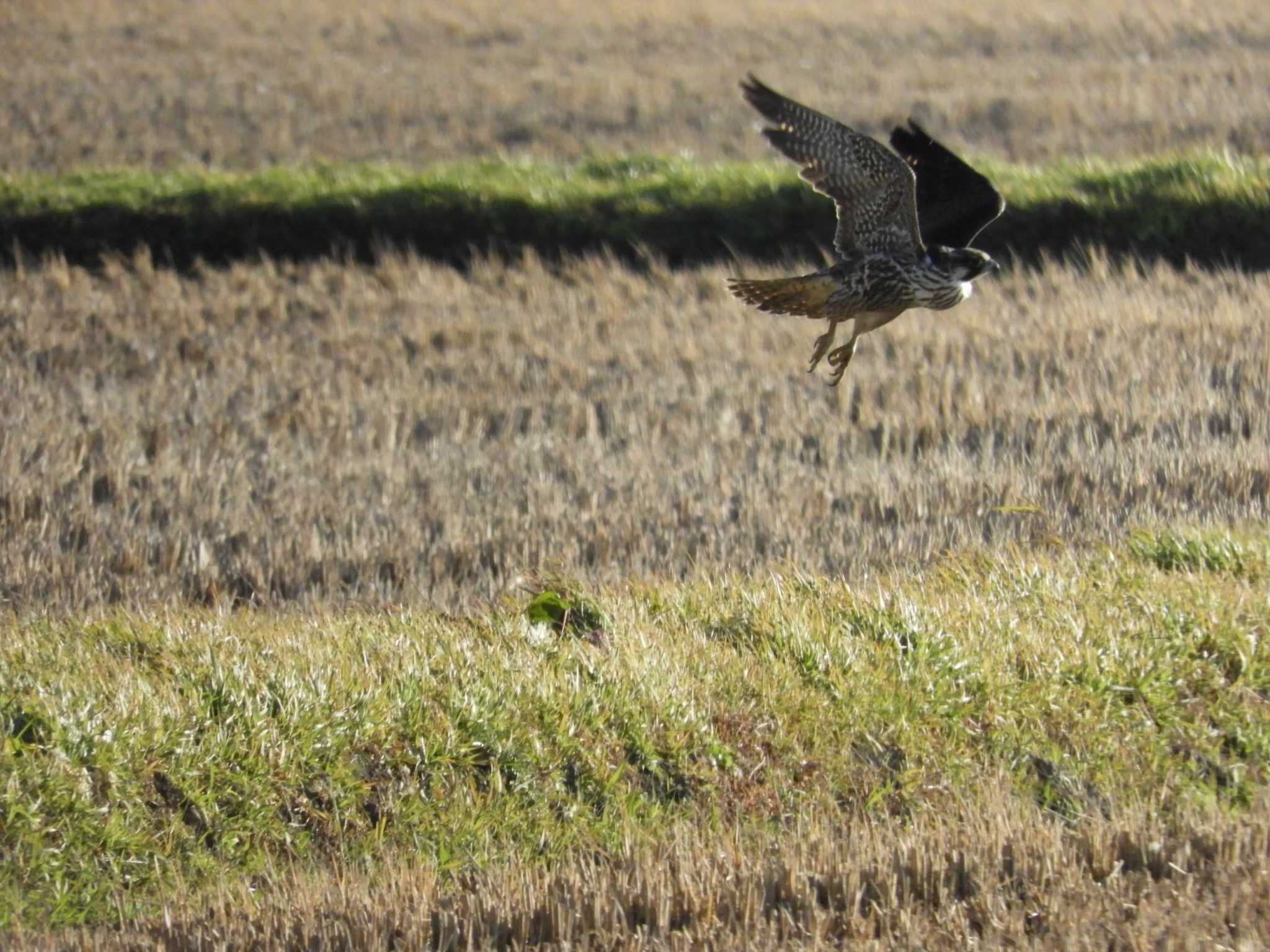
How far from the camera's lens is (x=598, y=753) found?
4.58 metres

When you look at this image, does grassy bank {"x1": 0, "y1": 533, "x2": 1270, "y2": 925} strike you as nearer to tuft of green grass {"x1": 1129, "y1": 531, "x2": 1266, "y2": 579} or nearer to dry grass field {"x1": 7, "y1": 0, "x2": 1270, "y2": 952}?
dry grass field {"x1": 7, "y1": 0, "x2": 1270, "y2": 952}

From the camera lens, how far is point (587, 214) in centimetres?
1195

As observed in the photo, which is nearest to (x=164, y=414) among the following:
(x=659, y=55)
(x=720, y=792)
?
(x=720, y=792)

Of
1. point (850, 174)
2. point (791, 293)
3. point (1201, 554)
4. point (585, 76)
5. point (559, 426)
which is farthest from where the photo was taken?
point (585, 76)

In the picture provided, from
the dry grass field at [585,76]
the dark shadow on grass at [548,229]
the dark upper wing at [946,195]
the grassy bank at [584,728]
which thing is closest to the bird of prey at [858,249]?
the dark upper wing at [946,195]

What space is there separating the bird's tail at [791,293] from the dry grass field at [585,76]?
9358 millimetres

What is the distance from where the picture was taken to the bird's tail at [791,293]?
4773 millimetres

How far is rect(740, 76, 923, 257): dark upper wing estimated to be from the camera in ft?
16.0

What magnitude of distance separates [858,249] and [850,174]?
241 millimetres

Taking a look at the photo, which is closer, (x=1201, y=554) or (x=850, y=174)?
(x=850, y=174)

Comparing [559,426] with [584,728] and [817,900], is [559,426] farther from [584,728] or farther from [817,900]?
[817,900]

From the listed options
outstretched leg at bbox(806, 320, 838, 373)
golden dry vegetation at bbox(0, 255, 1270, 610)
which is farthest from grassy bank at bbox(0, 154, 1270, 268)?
outstretched leg at bbox(806, 320, 838, 373)

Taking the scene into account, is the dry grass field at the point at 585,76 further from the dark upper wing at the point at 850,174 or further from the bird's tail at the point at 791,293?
the bird's tail at the point at 791,293

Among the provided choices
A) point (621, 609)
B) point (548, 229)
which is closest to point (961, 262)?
point (621, 609)
